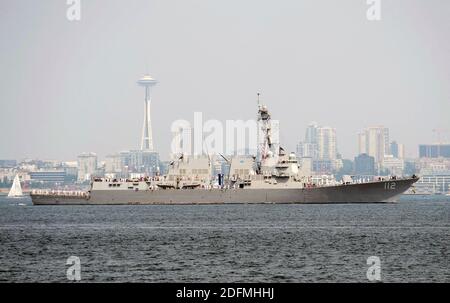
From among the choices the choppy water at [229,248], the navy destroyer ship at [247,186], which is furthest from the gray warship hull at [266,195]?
the choppy water at [229,248]

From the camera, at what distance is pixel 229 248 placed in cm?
4988

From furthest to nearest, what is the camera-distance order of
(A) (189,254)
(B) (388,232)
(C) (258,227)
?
(C) (258,227) < (B) (388,232) < (A) (189,254)

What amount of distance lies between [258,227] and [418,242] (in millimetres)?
15617

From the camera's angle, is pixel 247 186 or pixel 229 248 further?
pixel 247 186

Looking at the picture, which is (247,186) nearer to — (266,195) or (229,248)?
(266,195)

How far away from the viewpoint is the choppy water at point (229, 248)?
1517 inches

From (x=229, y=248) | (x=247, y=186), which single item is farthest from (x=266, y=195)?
(x=229, y=248)

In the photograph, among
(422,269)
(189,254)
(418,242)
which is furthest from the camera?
(418,242)

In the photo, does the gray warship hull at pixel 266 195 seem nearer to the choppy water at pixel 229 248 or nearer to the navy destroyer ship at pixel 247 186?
the navy destroyer ship at pixel 247 186

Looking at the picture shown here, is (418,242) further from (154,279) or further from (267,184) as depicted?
(267,184)

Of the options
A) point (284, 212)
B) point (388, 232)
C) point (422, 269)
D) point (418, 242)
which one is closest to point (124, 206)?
point (284, 212)

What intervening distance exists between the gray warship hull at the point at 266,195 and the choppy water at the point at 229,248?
75.4ft

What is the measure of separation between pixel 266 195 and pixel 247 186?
9.28 feet

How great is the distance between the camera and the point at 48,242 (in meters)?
55.7
